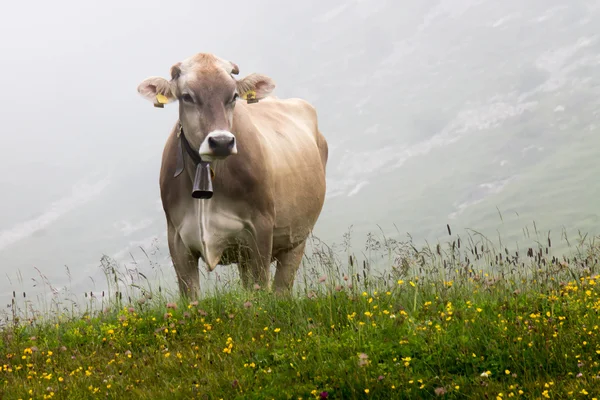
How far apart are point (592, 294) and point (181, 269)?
4570mm

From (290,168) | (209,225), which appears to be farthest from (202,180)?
(290,168)

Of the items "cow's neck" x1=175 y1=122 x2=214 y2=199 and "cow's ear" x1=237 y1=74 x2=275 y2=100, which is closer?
"cow's neck" x1=175 y1=122 x2=214 y2=199

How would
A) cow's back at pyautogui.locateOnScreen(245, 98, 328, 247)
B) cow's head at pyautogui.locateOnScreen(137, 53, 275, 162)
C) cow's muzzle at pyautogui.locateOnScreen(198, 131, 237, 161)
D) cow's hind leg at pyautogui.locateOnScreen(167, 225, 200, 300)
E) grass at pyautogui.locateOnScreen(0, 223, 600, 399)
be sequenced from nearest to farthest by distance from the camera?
grass at pyautogui.locateOnScreen(0, 223, 600, 399)
cow's muzzle at pyautogui.locateOnScreen(198, 131, 237, 161)
cow's head at pyautogui.locateOnScreen(137, 53, 275, 162)
cow's hind leg at pyautogui.locateOnScreen(167, 225, 200, 300)
cow's back at pyautogui.locateOnScreen(245, 98, 328, 247)

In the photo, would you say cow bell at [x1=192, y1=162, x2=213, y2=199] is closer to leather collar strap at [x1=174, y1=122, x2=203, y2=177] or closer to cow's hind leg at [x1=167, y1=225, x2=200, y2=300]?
leather collar strap at [x1=174, y1=122, x2=203, y2=177]

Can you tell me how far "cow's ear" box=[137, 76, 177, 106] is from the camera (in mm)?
8117

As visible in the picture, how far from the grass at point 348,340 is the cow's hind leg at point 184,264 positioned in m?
0.42

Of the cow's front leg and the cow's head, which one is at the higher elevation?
the cow's head

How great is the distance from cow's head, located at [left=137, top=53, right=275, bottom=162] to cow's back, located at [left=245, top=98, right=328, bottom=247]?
1274mm

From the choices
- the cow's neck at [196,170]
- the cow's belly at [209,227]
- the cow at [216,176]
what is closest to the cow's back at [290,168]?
the cow at [216,176]

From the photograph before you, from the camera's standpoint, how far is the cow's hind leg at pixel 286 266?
432 inches

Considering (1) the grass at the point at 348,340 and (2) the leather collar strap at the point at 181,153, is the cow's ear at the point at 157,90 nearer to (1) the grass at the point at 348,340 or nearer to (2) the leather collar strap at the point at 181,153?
(2) the leather collar strap at the point at 181,153

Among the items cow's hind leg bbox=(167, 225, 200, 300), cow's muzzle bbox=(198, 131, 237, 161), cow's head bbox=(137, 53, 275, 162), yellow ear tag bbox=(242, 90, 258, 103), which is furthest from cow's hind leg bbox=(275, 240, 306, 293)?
cow's muzzle bbox=(198, 131, 237, 161)

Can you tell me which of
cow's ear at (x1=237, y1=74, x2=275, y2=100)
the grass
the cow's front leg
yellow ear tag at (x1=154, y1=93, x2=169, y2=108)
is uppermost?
cow's ear at (x1=237, y1=74, x2=275, y2=100)

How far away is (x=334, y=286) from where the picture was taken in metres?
7.21
